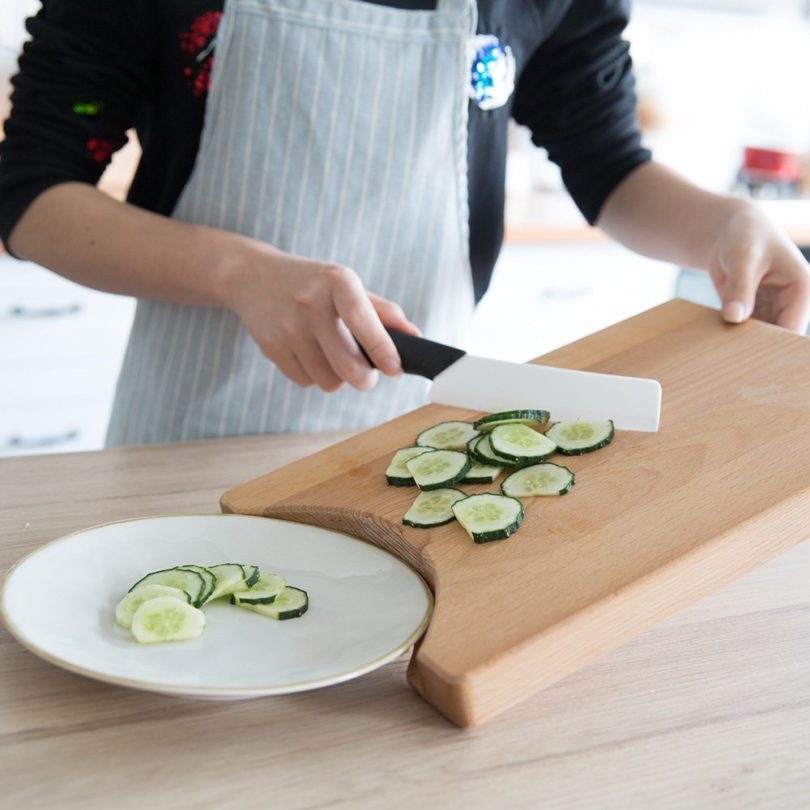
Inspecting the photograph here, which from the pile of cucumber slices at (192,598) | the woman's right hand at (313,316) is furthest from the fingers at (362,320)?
the pile of cucumber slices at (192,598)

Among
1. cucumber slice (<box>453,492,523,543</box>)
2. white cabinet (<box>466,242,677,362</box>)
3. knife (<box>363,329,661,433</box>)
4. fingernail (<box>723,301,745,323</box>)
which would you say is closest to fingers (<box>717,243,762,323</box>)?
fingernail (<box>723,301,745,323</box>)

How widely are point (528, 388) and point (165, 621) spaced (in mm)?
408

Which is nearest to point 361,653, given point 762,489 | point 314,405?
point 762,489

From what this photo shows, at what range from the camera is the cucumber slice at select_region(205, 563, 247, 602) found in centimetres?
67

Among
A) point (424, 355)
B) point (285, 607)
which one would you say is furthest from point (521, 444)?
point (285, 607)

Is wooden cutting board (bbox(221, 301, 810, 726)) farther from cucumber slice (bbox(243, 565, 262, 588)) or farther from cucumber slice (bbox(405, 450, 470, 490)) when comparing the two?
cucumber slice (bbox(243, 565, 262, 588))

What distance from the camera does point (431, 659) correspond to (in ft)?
2.02

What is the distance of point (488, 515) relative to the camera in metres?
0.74

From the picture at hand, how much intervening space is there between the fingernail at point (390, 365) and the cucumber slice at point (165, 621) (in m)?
0.33

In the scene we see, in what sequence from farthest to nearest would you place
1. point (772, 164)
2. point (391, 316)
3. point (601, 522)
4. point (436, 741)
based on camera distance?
point (772, 164) → point (391, 316) → point (601, 522) → point (436, 741)

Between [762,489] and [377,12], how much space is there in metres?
0.71

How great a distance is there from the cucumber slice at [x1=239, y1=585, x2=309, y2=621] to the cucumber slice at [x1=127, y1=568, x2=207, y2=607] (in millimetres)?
29

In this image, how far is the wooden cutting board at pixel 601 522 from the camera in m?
0.63

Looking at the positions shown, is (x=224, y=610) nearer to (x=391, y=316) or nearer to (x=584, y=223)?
(x=391, y=316)
